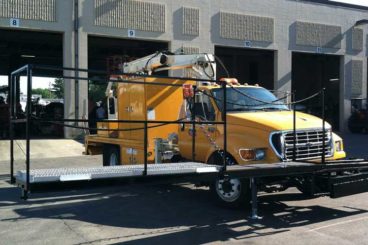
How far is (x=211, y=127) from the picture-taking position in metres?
9.37

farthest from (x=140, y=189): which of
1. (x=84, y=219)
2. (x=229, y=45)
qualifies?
(x=229, y=45)

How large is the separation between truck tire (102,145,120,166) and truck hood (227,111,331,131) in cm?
440

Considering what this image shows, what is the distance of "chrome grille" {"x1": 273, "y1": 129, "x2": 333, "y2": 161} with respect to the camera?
27.5 feet

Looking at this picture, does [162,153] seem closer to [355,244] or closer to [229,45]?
[355,244]

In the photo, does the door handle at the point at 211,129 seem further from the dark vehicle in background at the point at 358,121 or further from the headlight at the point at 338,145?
the dark vehicle in background at the point at 358,121

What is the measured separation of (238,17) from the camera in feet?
93.4

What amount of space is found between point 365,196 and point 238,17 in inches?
792

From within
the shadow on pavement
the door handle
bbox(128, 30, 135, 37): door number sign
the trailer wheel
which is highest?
bbox(128, 30, 135, 37): door number sign

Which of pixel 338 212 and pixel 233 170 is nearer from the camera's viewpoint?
pixel 233 170

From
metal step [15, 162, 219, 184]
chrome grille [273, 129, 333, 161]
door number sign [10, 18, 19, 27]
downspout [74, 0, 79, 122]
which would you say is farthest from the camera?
downspout [74, 0, 79, 122]

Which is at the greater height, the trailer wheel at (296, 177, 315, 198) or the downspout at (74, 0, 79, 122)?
the downspout at (74, 0, 79, 122)

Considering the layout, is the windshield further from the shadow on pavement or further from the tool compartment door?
the tool compartment door

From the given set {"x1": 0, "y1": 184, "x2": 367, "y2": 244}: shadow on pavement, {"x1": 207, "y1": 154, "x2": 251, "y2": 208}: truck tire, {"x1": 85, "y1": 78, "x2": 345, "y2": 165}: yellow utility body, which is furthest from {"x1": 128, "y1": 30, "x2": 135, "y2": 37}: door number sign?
{"x1": 207, "y1": 154, "x2": 251, "y2": 208}: truck tire

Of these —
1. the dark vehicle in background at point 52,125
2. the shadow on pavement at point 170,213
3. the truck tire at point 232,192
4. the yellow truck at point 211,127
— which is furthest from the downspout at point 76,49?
the truck tire at point 232,192
